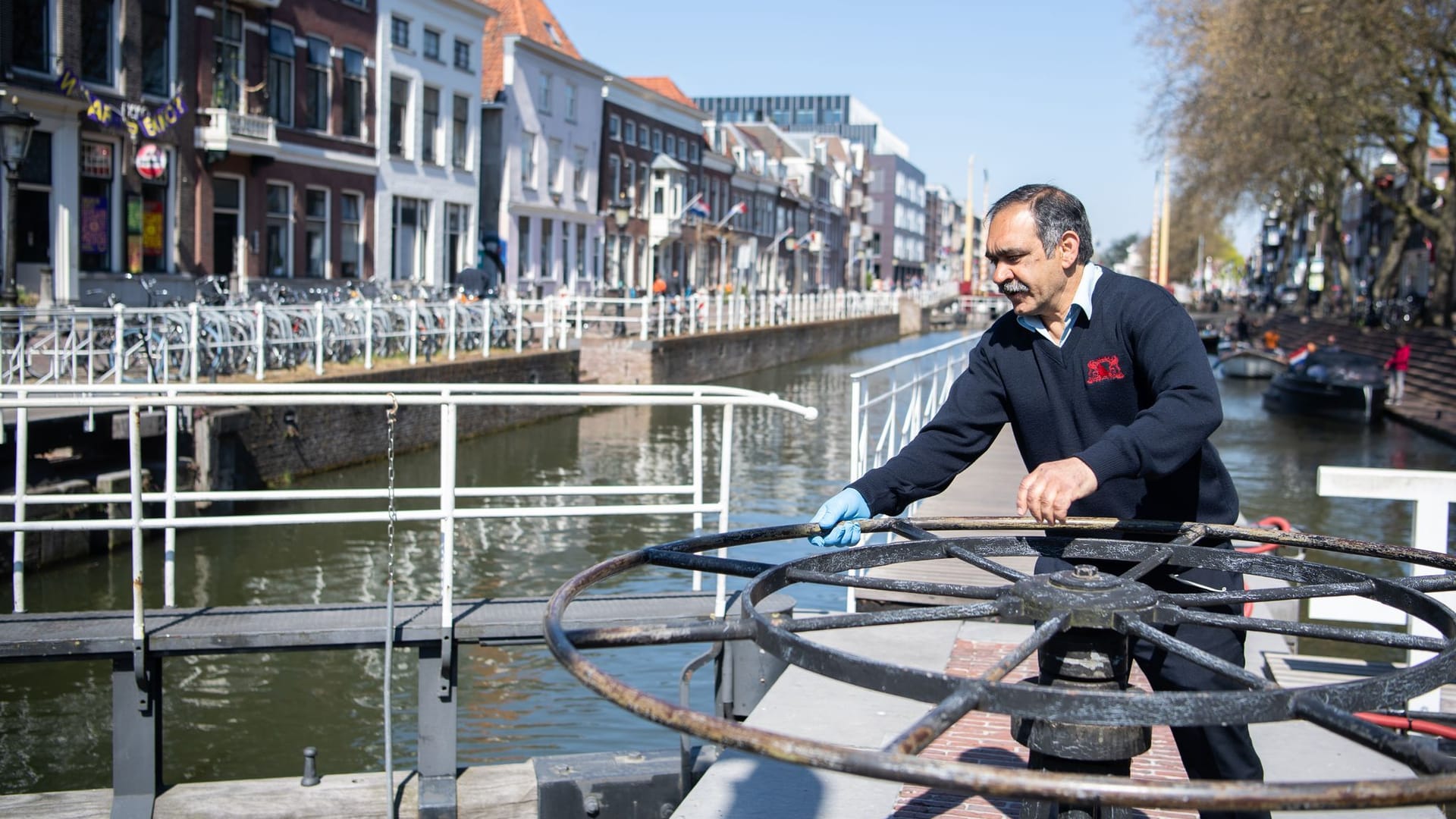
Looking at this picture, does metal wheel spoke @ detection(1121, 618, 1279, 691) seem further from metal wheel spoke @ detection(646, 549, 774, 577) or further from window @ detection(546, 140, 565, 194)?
window @ detection(546, 140, 565, 194)

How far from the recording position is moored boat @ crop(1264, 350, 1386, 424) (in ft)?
88.0

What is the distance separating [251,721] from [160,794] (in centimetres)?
349

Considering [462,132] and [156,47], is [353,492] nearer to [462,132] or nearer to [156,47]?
[156,47]

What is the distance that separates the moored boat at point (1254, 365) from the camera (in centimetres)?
3712

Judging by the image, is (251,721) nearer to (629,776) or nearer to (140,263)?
A: (629,776)

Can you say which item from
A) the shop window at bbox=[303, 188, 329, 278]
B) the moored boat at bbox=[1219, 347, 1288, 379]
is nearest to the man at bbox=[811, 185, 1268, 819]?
the shop window at bbox=[303, 188, 329, 278]

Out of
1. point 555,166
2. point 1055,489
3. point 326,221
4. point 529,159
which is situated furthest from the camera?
point 555,166

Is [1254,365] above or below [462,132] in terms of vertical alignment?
below

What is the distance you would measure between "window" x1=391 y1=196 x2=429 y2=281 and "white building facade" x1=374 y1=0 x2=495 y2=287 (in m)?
0.02

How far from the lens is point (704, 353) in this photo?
32531mm

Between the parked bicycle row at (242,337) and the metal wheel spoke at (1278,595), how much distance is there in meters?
12.5

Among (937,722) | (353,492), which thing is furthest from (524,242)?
(937,722)

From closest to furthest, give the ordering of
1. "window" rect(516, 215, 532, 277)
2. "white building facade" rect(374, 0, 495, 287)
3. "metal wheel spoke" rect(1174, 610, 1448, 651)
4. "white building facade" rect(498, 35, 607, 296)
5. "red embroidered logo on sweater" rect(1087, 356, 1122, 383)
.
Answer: "metal wheel spoke" rect(1174, 610, 1448, 651)
"red embroidered logo on sweater" rect(1087, 356, 1122, 383)
"white building facade" rect(374, 0, 495, 287)
"white building facade" rect(498, 35, 607, 296)
"window" rect(516, 215, 532, 277)

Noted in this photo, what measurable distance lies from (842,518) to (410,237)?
31.4 m
